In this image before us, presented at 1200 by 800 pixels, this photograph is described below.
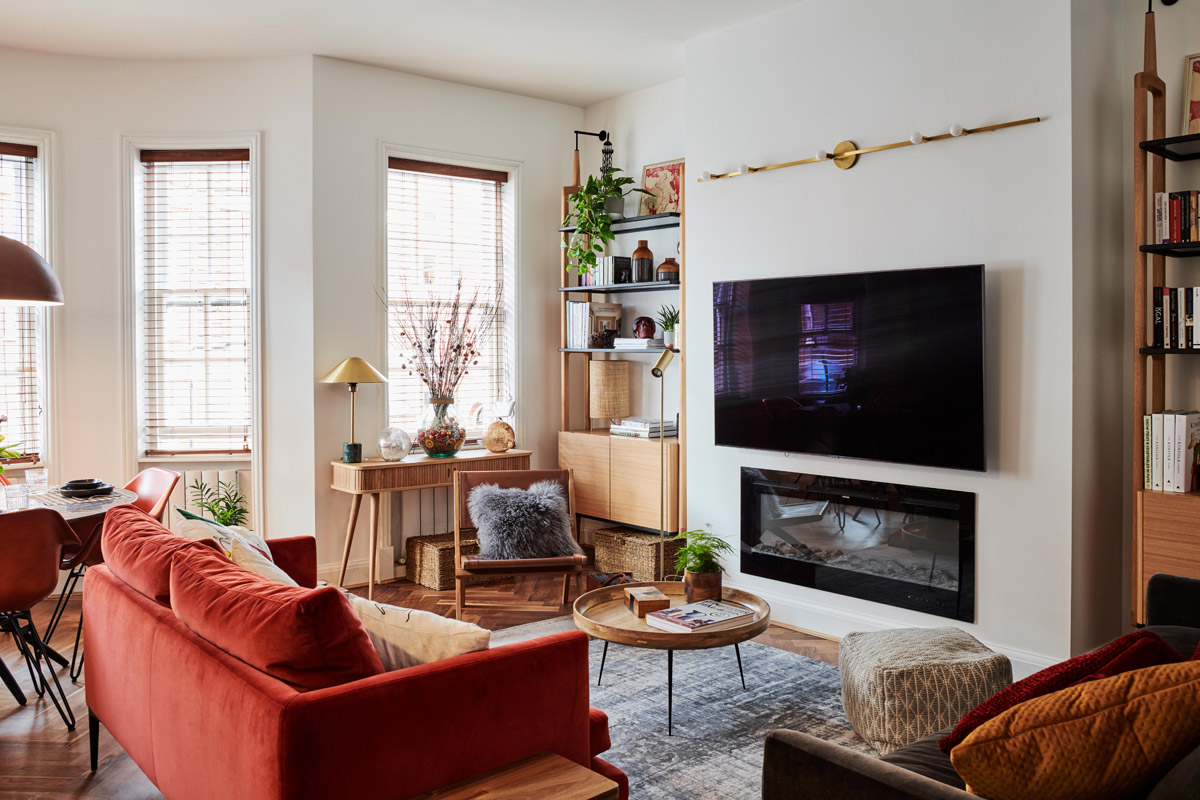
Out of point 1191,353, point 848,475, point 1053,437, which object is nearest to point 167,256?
point 848,475

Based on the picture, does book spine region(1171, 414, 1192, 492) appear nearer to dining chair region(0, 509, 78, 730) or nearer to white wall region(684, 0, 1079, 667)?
white wall region(684, 0, 1079, 667)

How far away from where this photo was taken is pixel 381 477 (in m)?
4.99

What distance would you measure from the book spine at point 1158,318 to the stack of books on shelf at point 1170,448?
262mm

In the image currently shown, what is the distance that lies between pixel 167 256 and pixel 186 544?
3.31m

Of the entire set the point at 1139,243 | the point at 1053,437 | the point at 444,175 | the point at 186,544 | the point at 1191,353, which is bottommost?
the point at 186,544

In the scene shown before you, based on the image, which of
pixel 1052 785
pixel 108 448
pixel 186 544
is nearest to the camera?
pixel 1052 785

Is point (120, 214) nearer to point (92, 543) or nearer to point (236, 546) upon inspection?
point (92, 543)

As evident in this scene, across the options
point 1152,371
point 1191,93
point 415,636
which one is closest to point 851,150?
point 1191,93

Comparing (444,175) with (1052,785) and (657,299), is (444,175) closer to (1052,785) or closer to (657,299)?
(657,299)

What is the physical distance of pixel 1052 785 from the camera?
4.85ft

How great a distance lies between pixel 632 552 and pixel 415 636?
3.20 metres

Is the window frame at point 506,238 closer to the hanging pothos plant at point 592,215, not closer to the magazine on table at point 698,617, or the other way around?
the hanging pothos plant at point 592,215

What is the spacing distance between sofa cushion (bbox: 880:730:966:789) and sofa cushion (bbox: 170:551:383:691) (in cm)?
112

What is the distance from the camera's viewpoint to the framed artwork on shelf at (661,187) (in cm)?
546
